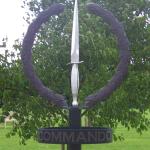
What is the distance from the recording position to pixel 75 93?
38.2 ft

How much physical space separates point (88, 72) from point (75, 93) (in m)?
3.51

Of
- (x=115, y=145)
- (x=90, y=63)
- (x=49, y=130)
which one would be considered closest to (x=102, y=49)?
(x=90, y=63)

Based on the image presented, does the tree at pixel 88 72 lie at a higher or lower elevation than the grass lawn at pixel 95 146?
higher

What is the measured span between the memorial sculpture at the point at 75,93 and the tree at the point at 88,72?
2387 millimetres

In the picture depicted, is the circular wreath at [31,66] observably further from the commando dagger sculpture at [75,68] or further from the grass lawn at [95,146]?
the grass lawn at [95,146]

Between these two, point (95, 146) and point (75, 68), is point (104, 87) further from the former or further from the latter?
point (95, 146)

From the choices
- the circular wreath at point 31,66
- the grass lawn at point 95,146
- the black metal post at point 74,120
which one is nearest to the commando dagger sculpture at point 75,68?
the black metal post at point 74,120

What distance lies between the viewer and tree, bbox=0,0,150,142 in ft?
48.9

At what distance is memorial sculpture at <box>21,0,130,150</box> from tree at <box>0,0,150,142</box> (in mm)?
2387

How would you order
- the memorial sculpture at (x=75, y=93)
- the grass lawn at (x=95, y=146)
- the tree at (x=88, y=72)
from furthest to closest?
the grass lawn at (x=95, y=146) < the tree at (x=88, y=72) < the memorial sculpture at (x=75, y=93)

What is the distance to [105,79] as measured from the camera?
586 inches

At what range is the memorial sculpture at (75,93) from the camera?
11047 mm

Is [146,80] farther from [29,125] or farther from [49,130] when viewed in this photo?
[49,130]

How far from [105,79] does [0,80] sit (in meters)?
3.08
